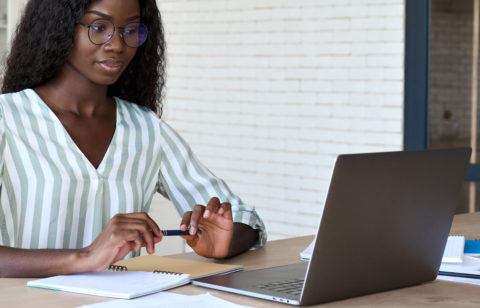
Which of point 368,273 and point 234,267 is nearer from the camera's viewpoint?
point 368,273

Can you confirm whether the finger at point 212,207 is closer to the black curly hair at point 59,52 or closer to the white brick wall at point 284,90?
the black curly hair at point 59,52

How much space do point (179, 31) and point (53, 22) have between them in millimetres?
4311

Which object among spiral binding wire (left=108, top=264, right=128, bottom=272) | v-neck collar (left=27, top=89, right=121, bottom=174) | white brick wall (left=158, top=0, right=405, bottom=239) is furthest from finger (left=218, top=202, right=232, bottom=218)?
white brick wall (left=158, top=0, right=405, bottom=239)

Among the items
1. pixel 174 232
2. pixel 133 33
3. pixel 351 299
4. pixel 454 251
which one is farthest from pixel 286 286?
pixel 133 33

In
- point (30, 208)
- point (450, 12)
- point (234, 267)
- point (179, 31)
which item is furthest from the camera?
point (179, 31)

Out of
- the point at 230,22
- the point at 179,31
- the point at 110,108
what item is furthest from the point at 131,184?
the point at 179,31

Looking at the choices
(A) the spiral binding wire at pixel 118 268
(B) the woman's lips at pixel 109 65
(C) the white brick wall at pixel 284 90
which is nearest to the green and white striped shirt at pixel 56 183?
(B) the woman's lips at pixel 109 65

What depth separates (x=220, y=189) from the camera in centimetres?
233

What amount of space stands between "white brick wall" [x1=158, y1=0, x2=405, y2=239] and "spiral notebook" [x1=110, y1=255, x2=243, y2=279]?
11.4 ft

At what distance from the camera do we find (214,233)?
6.42 ft

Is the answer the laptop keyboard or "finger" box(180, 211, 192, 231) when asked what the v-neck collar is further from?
the laptop keyboard

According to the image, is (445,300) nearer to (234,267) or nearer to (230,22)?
(234,267)

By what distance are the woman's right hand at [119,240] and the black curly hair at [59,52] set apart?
2.18 ft

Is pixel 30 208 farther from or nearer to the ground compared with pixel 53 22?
nearer to the ground
